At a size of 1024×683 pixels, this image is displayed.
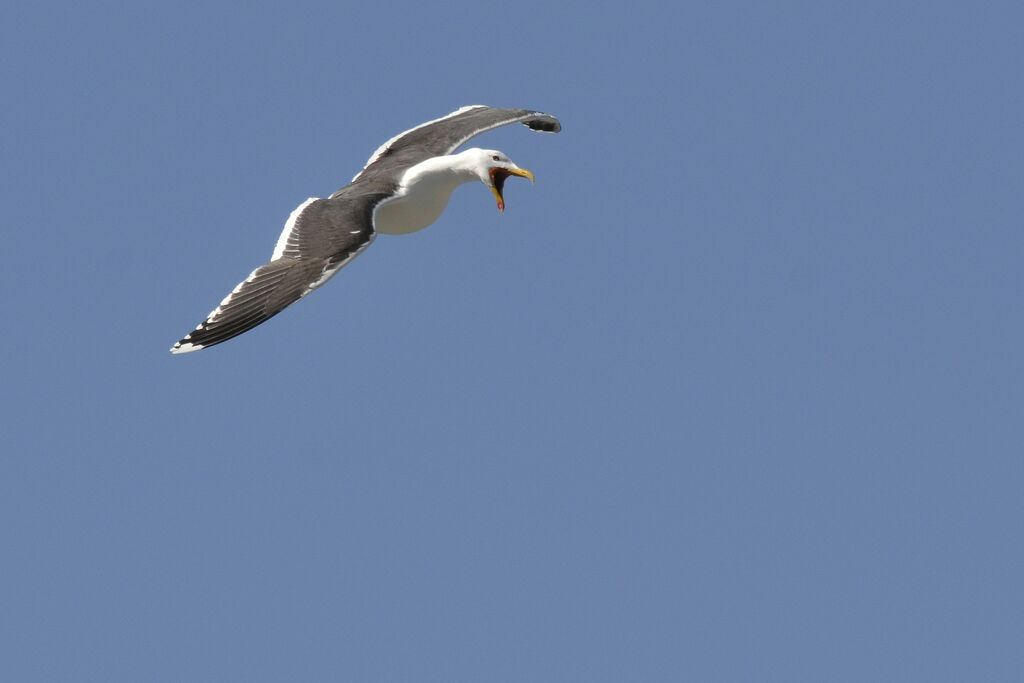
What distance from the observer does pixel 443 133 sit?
81.7 ft

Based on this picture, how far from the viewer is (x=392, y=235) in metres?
22.8

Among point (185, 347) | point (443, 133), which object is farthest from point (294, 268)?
point (443, 133)

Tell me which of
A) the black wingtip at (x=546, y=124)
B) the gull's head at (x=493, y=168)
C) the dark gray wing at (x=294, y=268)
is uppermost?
the black wingtip at (x=546, y=124)

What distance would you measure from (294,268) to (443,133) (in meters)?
5.21

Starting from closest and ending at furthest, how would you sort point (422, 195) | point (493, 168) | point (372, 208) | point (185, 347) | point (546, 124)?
point (185, 347) → point (372, 208) → point (422, 195) → point (493, 168) → point (546, 124)

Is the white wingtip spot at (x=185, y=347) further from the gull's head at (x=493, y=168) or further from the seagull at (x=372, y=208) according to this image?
the gull's head at (x=493, y=168)

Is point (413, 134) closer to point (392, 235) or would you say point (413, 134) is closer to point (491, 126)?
point (491, 126)

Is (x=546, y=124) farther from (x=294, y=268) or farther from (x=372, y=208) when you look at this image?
(x=294, y=268)

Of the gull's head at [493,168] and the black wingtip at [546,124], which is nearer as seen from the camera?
the gull's head at [493,168]

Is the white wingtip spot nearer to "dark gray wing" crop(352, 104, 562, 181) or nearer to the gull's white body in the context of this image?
the gull's white body

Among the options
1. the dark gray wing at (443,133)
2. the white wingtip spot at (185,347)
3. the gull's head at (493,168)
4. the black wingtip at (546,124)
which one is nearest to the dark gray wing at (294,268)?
the white wingtip spot at (185,347)

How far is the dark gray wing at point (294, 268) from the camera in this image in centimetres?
1964

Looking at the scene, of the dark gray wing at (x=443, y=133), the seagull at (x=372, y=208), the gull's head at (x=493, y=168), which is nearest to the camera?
the seagull at (x=372, y=208)

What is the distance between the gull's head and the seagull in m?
0.01
